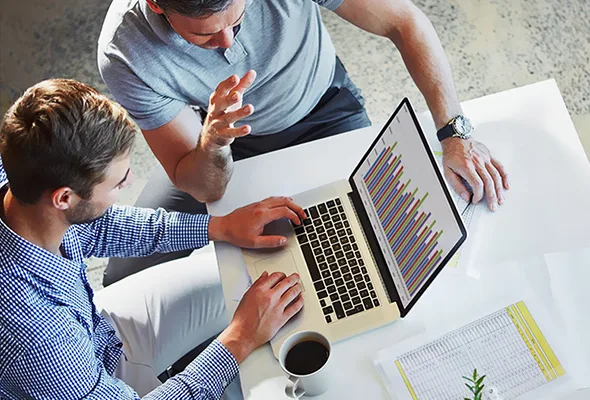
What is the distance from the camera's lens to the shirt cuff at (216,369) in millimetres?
1188

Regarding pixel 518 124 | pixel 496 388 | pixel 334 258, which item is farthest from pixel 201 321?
pixel 518 124

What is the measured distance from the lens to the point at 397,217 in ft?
3.90

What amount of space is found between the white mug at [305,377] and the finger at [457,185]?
42 cm

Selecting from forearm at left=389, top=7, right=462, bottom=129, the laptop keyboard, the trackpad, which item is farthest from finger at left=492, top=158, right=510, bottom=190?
the trackpad

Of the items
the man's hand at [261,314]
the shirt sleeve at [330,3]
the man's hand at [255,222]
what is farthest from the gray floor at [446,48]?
the man's hand at [261,314]

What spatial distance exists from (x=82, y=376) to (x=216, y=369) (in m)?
0.23

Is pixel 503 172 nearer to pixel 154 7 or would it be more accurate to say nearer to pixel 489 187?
pixel 489 187

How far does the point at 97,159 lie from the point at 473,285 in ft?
2.27

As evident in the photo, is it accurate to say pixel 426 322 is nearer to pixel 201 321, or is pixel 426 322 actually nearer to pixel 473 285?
pixel 473 285

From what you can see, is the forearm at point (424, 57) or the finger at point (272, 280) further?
the forearm at point (424, 57)

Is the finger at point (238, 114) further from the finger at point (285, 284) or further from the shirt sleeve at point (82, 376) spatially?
the shirt sleeve at point (82, 376)

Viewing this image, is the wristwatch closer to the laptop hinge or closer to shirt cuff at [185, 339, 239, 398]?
the laptop hinge

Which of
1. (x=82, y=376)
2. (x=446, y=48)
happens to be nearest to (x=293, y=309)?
(x=82, y=376)

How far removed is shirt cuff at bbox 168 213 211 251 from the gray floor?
796 mm
